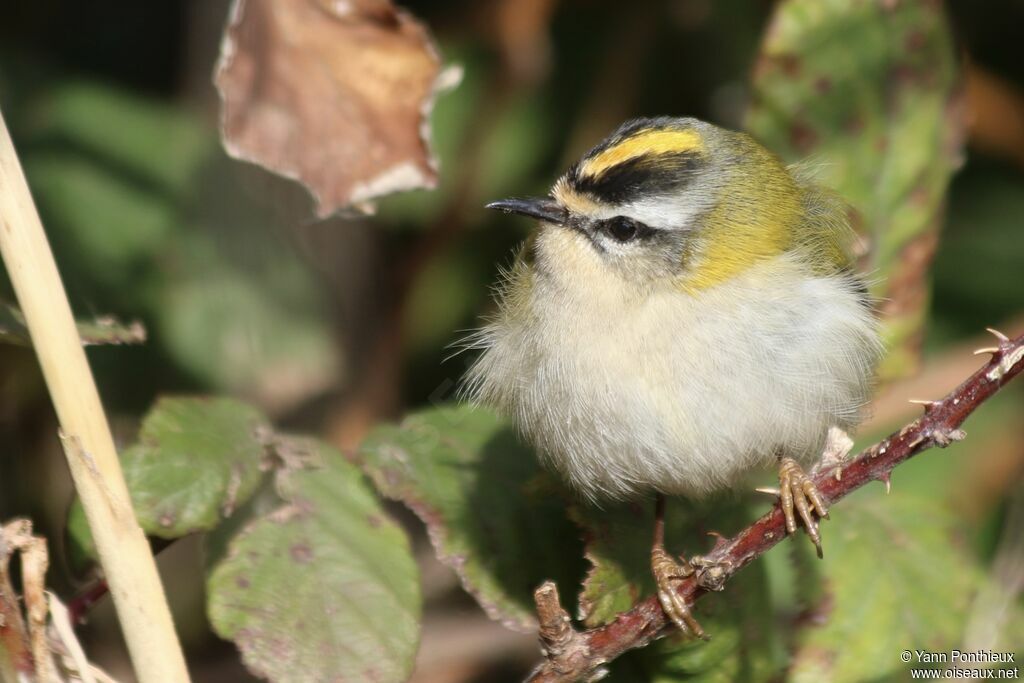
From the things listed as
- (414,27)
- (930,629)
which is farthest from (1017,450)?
(414,27)

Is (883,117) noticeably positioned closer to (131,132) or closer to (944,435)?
(944,435)

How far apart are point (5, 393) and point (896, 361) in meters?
2.34

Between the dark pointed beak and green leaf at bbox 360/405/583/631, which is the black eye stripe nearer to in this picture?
the dark pointed beak

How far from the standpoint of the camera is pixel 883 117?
2859mm

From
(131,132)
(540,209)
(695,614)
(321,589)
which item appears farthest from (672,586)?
(131,132)

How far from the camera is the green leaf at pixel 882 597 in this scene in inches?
93.1

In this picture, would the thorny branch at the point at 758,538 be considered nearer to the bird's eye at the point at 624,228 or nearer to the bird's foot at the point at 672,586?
the bird's foot at the point at 672,586

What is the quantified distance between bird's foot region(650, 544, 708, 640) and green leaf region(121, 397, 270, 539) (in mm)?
767

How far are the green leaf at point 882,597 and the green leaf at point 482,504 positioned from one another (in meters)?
0.52

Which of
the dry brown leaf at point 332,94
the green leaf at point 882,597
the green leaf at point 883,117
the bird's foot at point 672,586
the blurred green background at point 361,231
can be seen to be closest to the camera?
the bird's foot at point 672,586

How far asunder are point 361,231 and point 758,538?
2.26 metres

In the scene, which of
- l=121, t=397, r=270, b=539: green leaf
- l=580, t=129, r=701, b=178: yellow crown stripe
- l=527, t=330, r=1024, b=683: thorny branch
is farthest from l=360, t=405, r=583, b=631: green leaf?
l=580, t=129, r=701, b=178: yellow crown stripe

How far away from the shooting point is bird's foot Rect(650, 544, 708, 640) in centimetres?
193

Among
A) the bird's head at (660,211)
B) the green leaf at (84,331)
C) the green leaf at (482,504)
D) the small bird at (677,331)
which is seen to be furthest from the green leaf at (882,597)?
the green leaf at (84,331)
